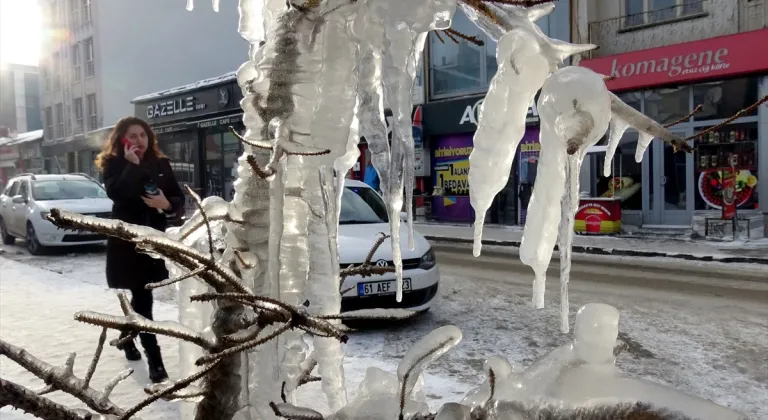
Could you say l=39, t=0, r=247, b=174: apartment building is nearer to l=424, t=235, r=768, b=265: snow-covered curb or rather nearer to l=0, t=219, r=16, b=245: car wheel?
l=0, t=219, r=16, b=245: car wheel

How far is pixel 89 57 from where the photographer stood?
3553 centimetres

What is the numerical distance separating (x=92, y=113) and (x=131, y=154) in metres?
35.5

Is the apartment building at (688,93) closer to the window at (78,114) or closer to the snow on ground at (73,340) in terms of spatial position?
the snow on ground at (73,340)

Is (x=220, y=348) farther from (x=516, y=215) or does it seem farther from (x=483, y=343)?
(x=516, y=215)

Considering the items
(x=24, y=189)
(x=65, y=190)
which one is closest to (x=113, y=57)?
(x=24, y=189)

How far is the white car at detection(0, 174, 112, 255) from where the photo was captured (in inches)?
495

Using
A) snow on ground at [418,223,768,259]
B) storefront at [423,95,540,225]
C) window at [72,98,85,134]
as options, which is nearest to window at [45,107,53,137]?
window at [72,98,85,134]

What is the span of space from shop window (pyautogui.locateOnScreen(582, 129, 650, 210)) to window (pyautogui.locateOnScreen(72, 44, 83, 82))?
1265 inches

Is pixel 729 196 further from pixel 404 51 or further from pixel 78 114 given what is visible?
pixel 78 114

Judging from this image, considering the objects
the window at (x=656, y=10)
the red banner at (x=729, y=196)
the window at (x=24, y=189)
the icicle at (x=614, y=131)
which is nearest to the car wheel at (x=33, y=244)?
the window at (x=24, y=189)

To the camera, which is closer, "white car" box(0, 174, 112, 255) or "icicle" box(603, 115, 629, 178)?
"icicle" box(603, 115, 629, 178)

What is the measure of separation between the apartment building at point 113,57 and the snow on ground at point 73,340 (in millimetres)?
27186

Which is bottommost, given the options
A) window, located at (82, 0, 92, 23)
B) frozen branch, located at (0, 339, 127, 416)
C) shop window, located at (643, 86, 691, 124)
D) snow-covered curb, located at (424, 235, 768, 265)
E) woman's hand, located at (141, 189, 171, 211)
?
snow-covered curb, located at (424, 235, 768, 265)

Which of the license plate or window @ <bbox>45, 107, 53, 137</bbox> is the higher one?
window @ <bbox>45, 107, 53, 137</bbox>
